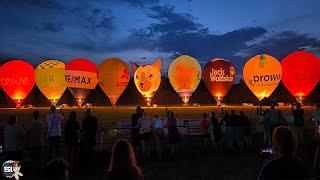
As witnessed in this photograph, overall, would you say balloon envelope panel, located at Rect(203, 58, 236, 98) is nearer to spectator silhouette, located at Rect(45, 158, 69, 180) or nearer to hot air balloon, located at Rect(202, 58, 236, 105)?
hot air balloon, located at Rect(202, 58, 236, 105)

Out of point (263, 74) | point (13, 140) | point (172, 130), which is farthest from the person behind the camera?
point (263, 74)

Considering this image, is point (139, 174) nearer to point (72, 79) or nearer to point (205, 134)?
point (205, 134)

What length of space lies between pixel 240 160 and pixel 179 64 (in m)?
31.8

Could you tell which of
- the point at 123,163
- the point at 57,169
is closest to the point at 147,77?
the point at 123,163

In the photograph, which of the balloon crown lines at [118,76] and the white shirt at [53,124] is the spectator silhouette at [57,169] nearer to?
the white shirt at [53,124]

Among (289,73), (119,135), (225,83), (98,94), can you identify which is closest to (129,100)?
(98,94)

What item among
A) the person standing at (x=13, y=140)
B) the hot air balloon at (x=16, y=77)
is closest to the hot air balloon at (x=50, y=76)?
the hot air balloon at (x=16, y=77)

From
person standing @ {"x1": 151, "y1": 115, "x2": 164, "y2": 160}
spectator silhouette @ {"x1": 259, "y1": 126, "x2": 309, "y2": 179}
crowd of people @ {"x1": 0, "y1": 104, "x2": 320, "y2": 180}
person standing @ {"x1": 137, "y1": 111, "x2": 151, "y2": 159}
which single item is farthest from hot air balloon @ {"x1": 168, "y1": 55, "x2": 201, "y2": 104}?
spectator silhouette @ {"x1": 259, "y1": 126, "x2": 309, "y2": 179}

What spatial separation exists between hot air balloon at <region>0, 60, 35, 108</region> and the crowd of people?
93.9 ft

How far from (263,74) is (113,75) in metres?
13.8

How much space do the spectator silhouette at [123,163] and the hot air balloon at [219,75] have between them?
126ft

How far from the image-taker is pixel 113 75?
141ft

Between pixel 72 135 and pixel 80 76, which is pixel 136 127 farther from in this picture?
pixel 80 76

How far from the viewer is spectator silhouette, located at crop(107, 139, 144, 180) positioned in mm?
4598
